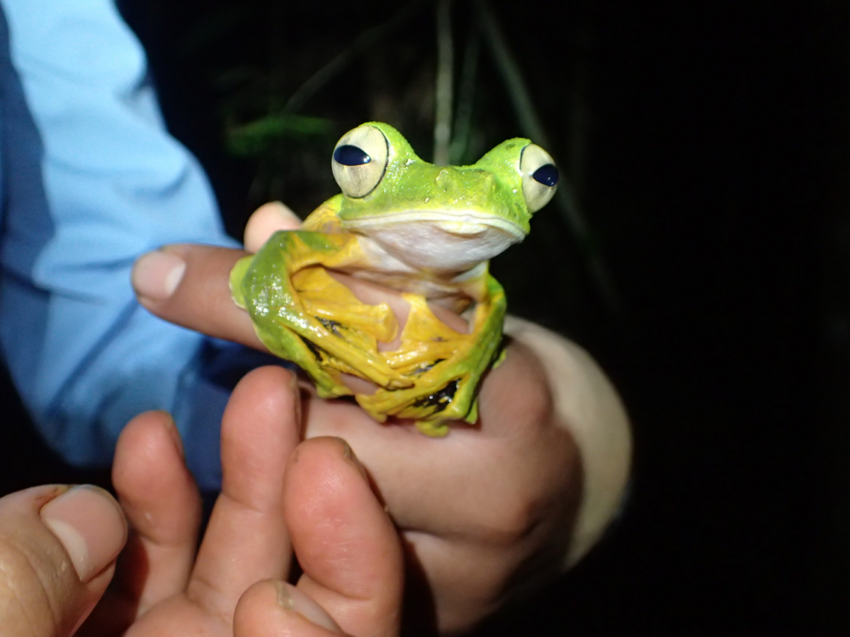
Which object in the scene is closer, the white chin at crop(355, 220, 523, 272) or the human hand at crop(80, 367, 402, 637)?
the white chin at crop(355, 220, 523, 272)

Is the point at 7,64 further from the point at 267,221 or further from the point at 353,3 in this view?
the point at 353,3

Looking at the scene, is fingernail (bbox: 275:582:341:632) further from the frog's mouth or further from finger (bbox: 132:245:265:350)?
the frog's mouth

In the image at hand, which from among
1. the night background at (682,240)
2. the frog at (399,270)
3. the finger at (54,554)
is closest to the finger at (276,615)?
the finger at (54,554)

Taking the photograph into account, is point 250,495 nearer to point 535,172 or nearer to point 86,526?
point 86,526

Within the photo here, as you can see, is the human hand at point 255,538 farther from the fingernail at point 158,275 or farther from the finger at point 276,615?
the fingernail at point 158,275

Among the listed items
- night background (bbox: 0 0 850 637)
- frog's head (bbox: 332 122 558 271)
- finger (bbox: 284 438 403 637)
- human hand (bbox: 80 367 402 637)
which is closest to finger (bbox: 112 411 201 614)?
human hand (bbox: 80 367 402 637)

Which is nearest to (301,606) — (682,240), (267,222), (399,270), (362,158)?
(399,270)
